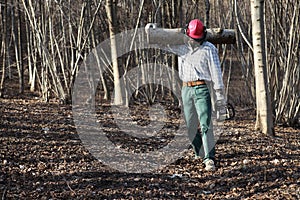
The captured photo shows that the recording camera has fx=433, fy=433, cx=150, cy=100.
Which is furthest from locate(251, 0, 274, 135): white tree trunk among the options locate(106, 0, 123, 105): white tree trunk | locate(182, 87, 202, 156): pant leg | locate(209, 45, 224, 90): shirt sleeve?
locate(106, 0, 123, 105): white tree trunk

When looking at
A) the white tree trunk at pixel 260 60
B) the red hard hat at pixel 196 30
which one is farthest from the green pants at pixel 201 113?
the white tree trunk at pixel 260 60

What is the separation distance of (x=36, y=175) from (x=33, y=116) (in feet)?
11.0

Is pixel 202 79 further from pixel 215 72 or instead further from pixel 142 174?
pixel 142 174

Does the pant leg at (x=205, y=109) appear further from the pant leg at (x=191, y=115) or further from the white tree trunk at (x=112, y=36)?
the white tree trunk at (x=112, y=36)

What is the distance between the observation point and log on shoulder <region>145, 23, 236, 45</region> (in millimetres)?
5804

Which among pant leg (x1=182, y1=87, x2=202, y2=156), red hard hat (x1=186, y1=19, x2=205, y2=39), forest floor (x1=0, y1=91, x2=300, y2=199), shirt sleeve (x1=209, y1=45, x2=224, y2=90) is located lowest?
forest floor (x1=0, y1=91, x2=300, y2=199)

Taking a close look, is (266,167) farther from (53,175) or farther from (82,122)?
(82,122)

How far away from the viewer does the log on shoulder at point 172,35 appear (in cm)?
580

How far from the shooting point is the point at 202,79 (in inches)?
199

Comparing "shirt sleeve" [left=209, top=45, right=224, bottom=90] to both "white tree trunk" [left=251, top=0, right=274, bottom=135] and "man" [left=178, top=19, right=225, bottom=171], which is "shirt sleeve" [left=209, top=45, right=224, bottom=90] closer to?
"man" [left=178, top=19, right=225, bottom=171]

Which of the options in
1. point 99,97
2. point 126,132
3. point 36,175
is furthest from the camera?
point 99,97

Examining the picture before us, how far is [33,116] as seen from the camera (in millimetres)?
8086

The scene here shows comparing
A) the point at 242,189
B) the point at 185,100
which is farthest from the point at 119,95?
the point at 242,189

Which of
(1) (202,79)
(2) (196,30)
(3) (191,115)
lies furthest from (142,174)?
(2) (196,30)
